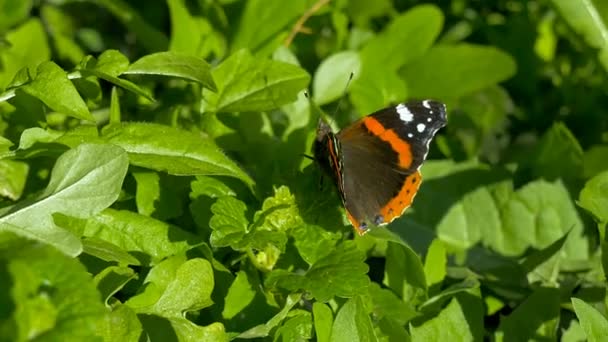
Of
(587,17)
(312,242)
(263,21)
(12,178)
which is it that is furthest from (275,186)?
(587,17)

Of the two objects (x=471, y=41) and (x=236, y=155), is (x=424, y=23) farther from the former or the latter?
(x=236, y=155)

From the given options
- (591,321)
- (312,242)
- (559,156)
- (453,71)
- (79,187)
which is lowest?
(559,156)

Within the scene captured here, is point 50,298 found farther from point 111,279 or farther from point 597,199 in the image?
point 597,199

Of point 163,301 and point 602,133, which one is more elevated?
point 163,301

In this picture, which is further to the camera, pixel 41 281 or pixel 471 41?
pixel 471 41

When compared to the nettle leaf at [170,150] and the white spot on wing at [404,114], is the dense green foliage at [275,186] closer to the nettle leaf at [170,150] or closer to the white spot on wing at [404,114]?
the nettle leaf at [170,150]

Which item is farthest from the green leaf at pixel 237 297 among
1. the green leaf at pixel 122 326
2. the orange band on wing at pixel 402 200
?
the orange band on wing at pixel 402 200

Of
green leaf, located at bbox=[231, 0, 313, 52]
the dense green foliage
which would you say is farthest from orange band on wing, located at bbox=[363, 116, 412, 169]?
green leaf, located at bbox=[231, 0, 313, 52]

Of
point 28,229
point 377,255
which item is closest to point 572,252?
point 377,255
